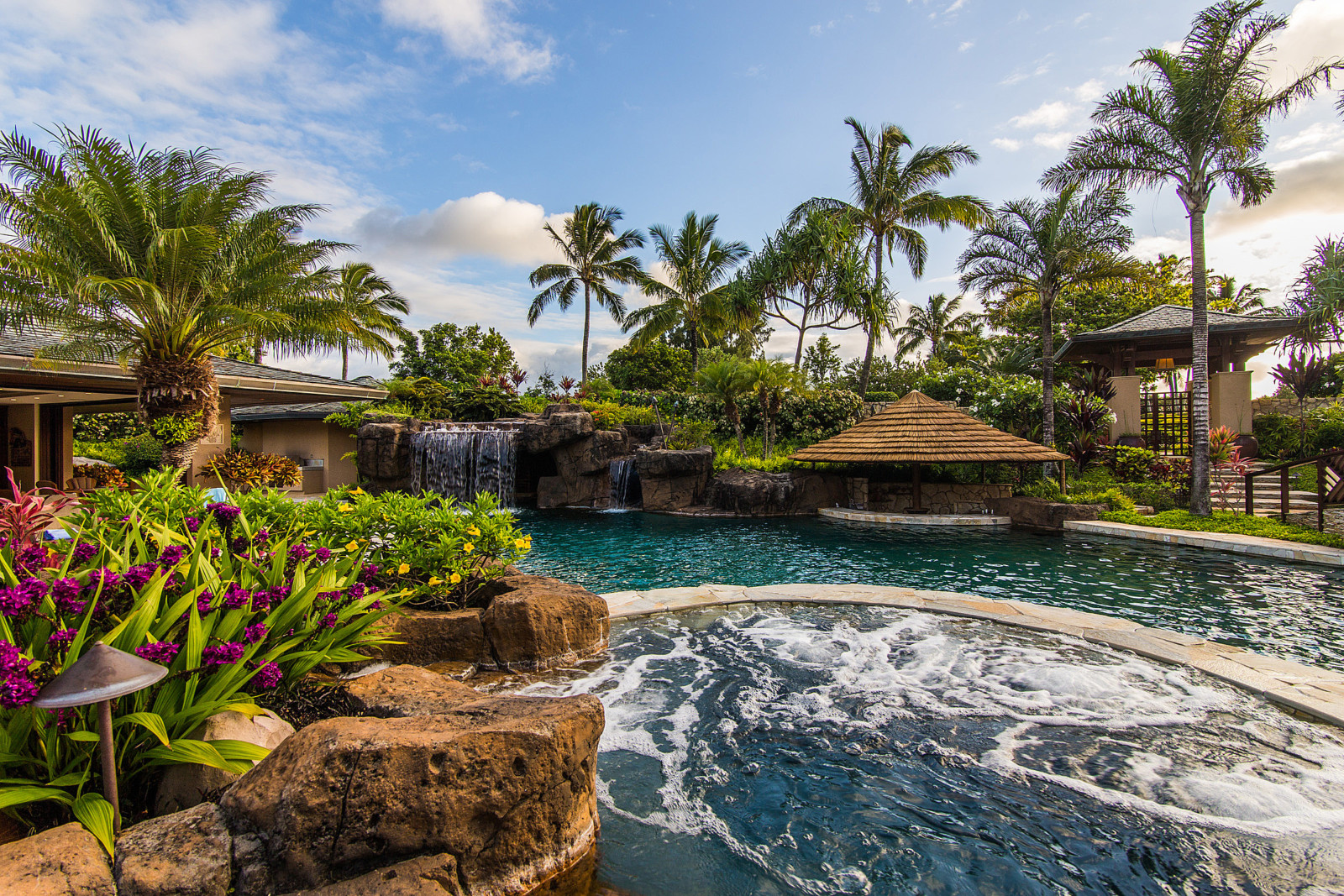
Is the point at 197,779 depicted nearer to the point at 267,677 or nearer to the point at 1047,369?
the point at 267,677

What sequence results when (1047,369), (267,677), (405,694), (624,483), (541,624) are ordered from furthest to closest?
(624,483) < (1047,369) < (541,624) < (405,694) < (267,677)

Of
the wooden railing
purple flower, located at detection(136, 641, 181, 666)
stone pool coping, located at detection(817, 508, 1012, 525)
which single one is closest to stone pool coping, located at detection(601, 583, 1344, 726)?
purple flower, located at detection(136, 641, 181, 666)

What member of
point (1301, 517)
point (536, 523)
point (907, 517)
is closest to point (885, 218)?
point (907, 517)

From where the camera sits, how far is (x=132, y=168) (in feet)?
31.3

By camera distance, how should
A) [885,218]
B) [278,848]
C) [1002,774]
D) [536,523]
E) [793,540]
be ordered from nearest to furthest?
[278,848], [1002,774], [793,540], [536,523], [885,218]

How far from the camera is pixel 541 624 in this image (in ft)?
14.5

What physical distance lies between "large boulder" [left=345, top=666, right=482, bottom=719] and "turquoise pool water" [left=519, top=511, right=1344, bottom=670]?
4.99 m

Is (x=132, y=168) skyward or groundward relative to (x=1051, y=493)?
skyward

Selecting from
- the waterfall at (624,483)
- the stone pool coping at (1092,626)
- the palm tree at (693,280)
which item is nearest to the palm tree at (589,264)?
the palm tree at (693,280)

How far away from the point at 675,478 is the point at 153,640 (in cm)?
1411

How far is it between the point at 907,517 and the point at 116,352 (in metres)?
15.5

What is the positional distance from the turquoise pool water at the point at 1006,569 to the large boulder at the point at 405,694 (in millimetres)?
4986

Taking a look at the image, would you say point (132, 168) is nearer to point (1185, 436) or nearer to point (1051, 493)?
point (1051, 493)

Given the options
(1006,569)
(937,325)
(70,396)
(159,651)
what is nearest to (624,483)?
(1006,569)
